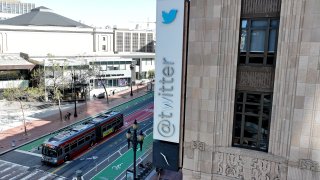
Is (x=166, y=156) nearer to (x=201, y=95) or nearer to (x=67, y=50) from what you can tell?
(x=201, y=95)

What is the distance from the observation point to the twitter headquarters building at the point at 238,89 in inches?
459

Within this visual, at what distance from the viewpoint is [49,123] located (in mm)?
42844

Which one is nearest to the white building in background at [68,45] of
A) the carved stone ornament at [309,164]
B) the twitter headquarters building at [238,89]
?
the twitter headquarters building at [238,89]

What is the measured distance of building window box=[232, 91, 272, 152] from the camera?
12.8m

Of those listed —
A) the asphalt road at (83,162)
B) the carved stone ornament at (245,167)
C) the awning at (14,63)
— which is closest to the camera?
the carved stone ornament at (245,167)

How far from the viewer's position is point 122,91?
225 ft

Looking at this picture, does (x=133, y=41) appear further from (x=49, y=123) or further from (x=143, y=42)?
(x=49, y=123)

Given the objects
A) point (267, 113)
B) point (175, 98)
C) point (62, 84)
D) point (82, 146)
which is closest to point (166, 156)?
point (175, 98)

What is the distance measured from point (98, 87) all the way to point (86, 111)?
15.7 meters

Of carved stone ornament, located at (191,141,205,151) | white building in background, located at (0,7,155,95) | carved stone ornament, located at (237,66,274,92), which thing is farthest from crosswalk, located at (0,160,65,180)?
white building in background, located at (0,7,155,95)

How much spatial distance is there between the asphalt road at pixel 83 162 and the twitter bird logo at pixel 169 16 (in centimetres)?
1814

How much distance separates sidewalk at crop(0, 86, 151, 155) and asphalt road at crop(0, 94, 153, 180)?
1876 millimetres

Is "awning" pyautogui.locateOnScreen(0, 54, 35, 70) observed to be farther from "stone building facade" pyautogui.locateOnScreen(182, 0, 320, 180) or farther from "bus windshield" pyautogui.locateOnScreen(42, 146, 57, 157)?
"stone building facade" pyautogui.locateOnScreen(182, 0, 320, 180)

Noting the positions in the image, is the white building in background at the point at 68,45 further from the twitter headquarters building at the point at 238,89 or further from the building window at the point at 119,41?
the twitter headquarters building at the point at 238,89
